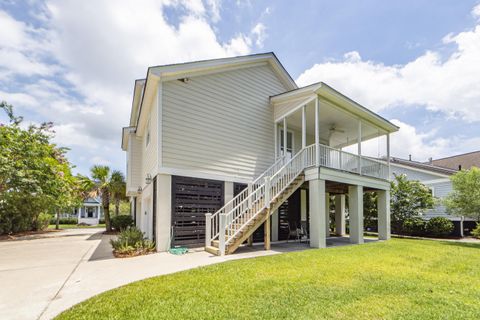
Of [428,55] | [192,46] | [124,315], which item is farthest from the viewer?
[428,55]

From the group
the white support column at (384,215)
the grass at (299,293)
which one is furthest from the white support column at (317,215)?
the white support column at (384,215)

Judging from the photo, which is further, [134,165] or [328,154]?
[134,165]

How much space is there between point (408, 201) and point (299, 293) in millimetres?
15677

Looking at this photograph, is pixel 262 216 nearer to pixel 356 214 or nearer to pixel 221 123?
pixel 221 123

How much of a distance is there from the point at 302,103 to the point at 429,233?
12770mm

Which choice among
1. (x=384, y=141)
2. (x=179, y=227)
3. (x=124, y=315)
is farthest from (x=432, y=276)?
(x=384, y=141)

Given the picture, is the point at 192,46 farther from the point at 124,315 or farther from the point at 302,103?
the point at 124,315

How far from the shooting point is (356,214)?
423 inches

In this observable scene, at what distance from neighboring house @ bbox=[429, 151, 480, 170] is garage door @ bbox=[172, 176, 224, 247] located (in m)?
20.6

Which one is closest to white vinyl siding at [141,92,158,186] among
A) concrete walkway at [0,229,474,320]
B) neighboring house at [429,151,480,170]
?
concrete walkway at [0,229,474,320]

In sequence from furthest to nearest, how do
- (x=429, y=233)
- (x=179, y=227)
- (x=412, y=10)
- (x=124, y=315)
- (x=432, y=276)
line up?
(x=429, y=233) < (x=412, y=10) < (x=179, y=227) < (x=432, y=276) < (x=124, y=315)

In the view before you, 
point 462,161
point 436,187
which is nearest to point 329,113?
point 436,187

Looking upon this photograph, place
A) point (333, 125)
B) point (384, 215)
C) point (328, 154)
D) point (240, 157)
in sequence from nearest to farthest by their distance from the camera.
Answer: point (240, 157) → point (328, 154) → point (384, 215) → point (333, 125)

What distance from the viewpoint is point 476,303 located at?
3797 millimetres
